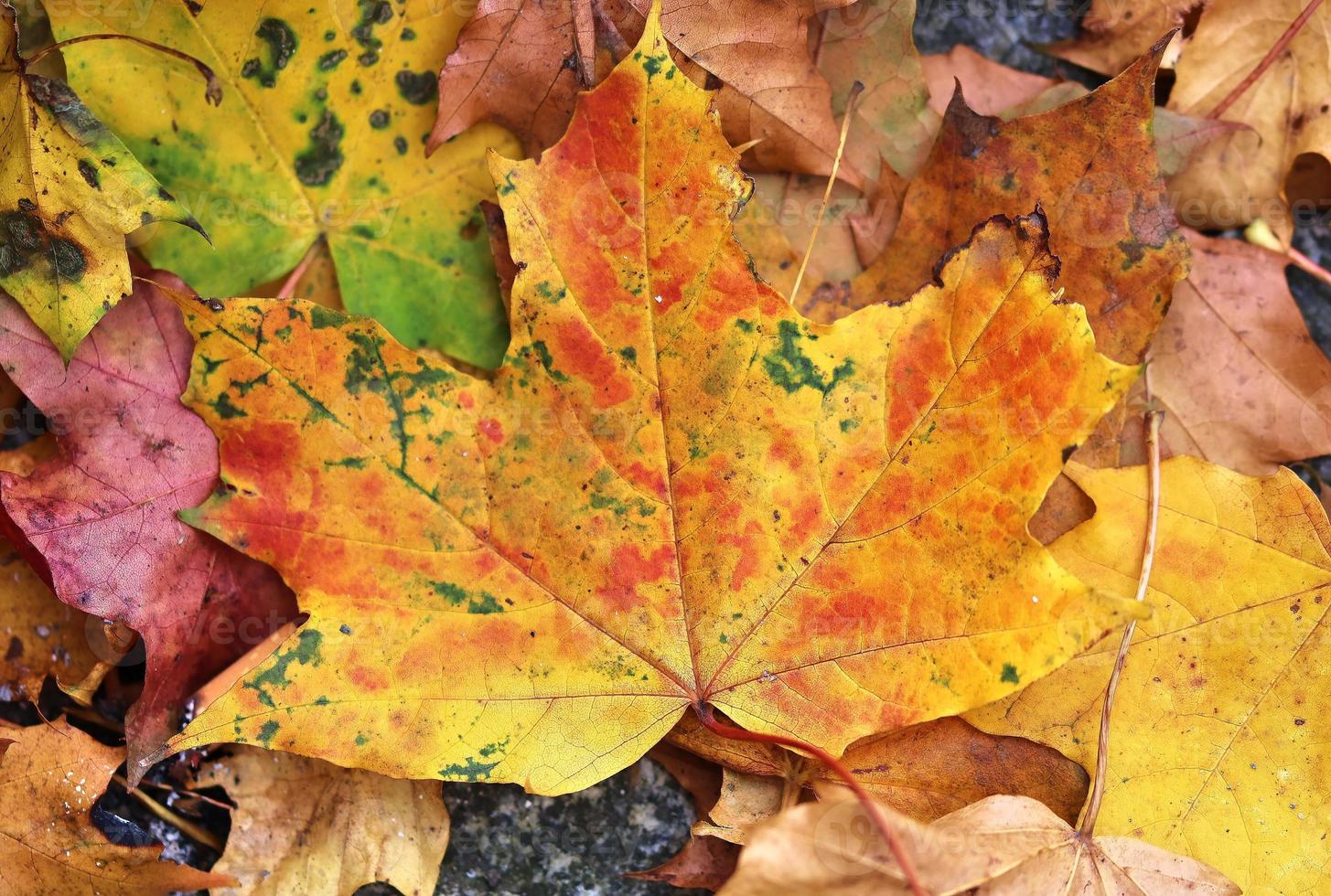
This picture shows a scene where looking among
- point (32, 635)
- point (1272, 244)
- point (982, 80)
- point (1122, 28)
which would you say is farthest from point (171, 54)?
point (1272, 244)

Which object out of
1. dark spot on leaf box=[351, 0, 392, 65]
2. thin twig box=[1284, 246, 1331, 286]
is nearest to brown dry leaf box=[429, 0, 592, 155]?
dark spot on leaf box=[351, 0, 392, 65]

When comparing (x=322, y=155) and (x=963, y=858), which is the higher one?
(x=322, y=155)

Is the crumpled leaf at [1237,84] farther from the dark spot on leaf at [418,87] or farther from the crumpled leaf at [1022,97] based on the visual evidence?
the dark spot on leaf at [418,87]

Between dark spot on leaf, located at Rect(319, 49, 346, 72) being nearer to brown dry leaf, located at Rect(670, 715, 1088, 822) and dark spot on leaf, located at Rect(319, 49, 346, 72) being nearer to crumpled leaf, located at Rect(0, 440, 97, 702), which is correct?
crumpled leaf, located at Rect(0, 440, 97, 702)

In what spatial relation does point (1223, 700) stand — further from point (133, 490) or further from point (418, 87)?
point (133, 490)

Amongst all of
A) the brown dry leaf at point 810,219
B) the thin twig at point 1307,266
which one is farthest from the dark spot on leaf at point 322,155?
the thin twig at point 1307,266

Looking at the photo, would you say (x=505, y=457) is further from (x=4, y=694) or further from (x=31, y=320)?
(x=4, y=694)

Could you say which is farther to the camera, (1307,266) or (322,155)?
(1307,266)
